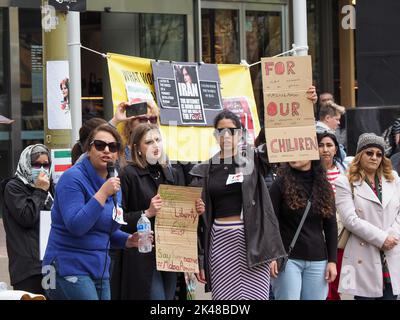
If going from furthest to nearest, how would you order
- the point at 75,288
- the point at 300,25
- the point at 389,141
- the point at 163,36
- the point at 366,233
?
1. the point at 163,36
2. the point at 300,25
3. the point at 389,141
4. the point at 366,233
5. the point at 75,288

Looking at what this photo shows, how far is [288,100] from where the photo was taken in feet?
25.6

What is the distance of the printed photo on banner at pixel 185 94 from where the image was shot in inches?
402

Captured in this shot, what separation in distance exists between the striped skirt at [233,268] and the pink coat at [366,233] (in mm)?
1039

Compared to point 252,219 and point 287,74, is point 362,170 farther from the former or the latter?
point 252,219

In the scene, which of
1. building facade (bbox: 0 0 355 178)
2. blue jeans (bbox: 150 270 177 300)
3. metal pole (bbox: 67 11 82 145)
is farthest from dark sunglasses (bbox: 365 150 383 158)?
building facade (bbox: 0 0 355 178)

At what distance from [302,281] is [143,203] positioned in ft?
4.55

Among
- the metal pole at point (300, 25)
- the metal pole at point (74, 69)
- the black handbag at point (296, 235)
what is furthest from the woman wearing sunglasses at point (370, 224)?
the metal pole at point (300, 25)

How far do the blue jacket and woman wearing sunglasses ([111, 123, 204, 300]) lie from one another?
0.78 metres

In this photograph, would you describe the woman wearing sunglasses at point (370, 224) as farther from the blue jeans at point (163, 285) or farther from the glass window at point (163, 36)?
the glass window at point (163, 36)

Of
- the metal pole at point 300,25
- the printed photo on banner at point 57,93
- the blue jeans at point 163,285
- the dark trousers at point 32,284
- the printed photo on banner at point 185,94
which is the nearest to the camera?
the blue jeans at point 163,285

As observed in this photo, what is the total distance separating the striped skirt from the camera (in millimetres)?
7410

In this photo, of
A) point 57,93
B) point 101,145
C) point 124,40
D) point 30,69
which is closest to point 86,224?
point 101,145

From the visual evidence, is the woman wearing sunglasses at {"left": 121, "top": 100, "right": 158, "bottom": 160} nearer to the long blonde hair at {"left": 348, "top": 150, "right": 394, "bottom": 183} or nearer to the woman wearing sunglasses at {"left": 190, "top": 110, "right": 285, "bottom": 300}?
the woman wearing sunglasses at {"left": 190, "top": 110, "right": 285, "bottom": 300}
